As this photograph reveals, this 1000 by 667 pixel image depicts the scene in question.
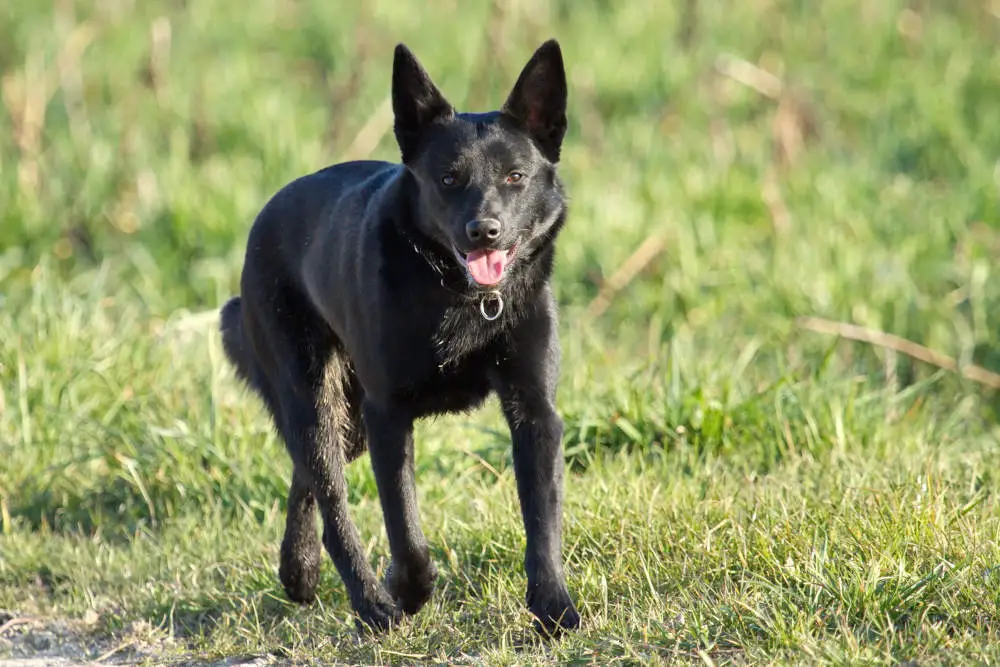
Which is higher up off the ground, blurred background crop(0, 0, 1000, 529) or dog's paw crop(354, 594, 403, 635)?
blurred background crop(0, 0, 1000, 529)

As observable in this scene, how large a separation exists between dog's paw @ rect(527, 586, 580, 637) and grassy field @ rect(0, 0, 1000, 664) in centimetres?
6

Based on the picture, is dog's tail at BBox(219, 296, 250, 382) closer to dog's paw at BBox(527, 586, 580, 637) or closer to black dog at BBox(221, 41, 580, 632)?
black dog at BBox(221, 41, 580, 632)

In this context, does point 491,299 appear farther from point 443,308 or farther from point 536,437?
point 536,437

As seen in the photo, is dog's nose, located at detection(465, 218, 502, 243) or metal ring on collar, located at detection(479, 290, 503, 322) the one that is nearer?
dog's nose, located at detection(465, 218, 502, 243)

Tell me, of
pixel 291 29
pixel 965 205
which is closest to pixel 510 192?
pixel 965 205

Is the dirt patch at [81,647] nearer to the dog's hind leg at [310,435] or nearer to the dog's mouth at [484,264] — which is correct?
the dog's hind leg at [310,435]

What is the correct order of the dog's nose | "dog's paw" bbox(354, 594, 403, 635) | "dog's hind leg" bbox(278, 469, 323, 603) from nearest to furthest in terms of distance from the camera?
the dog's nose → "dog's paw" bbox(354, 594, 403, 635) → "dog's hind leg" bbox(278, 469, 323, 603)

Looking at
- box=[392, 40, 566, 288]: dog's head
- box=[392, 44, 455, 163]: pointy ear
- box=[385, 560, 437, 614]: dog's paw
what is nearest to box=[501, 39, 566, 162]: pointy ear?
box=[392, 40, 566, 288]: dog's head

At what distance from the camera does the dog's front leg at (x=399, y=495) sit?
3.80m

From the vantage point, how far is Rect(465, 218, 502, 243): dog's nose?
363 cm

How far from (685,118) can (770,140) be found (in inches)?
21.4

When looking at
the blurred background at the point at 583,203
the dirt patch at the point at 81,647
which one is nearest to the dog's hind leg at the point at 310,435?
the dirt patch at the point at 81,647

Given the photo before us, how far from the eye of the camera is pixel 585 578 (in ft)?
12.7

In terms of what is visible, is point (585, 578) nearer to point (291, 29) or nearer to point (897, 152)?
point (897, 152)
